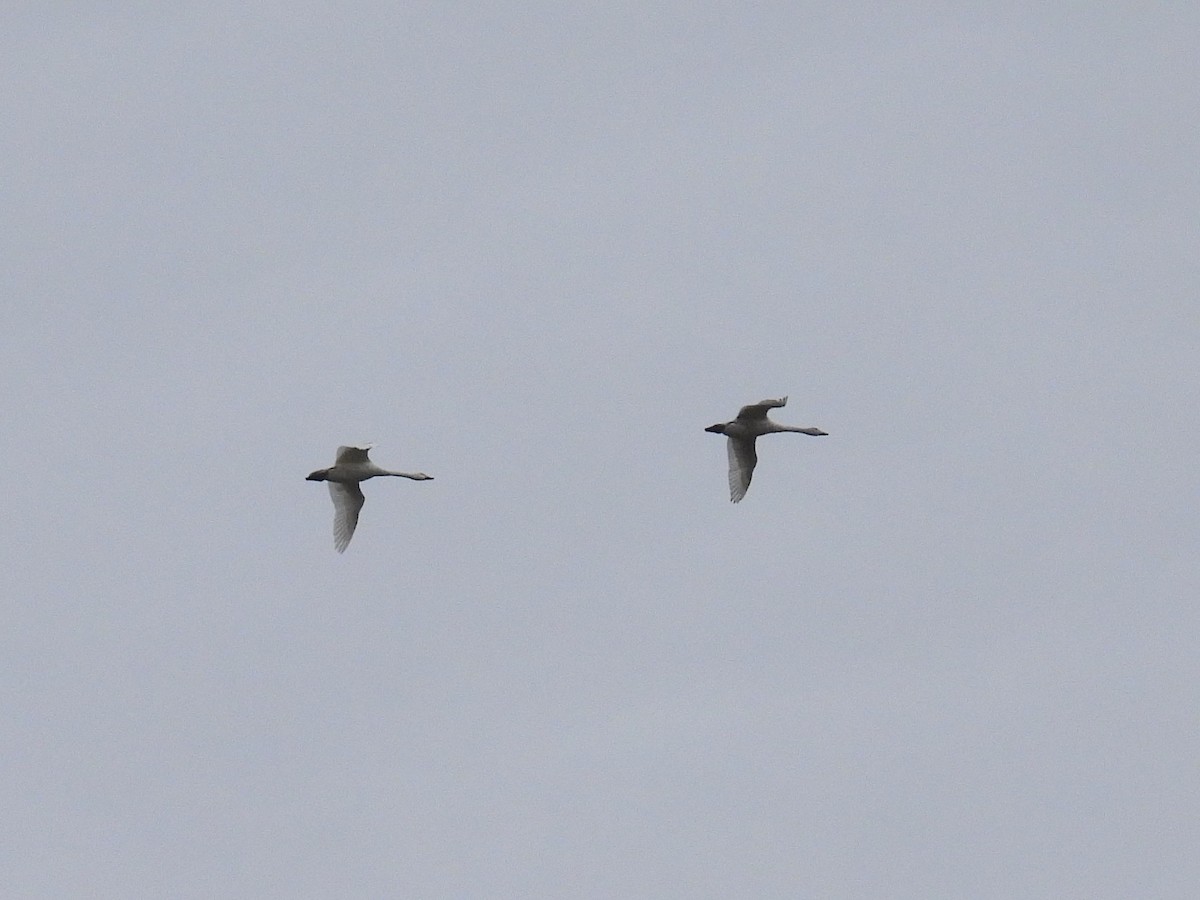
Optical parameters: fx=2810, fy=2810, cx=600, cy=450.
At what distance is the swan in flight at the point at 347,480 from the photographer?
7256 cm

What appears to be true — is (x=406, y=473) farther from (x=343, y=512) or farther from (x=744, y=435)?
(x=744, y=435)

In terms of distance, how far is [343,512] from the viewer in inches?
2886

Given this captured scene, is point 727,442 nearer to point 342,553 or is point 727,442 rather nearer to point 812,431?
point 812,431

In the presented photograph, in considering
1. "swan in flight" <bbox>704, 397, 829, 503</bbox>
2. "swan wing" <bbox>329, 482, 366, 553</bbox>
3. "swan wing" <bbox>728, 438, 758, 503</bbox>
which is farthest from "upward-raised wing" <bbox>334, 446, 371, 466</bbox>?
"swan wing" <bbox>728, 438, 758, 503</bbox>

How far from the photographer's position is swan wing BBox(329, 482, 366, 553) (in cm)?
7319

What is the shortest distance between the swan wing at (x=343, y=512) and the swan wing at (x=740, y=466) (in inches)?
403

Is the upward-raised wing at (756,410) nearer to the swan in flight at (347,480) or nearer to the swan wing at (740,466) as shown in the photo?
the swan wing at (740,466)

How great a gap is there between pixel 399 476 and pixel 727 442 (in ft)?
30.1

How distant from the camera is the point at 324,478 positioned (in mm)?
72750

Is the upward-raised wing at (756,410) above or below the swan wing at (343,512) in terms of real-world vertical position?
above

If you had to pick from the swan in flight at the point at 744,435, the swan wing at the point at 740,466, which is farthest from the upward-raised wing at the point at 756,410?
the swan wing at the point at 740,466

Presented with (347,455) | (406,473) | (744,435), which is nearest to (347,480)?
(347,455)

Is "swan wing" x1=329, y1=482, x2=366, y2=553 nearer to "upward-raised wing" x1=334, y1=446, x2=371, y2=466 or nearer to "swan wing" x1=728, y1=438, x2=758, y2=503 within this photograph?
"upward-raised wing" x1=334, y1=446, x2=371, y2=466

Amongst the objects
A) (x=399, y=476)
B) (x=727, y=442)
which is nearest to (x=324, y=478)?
(x=399, y=476)
